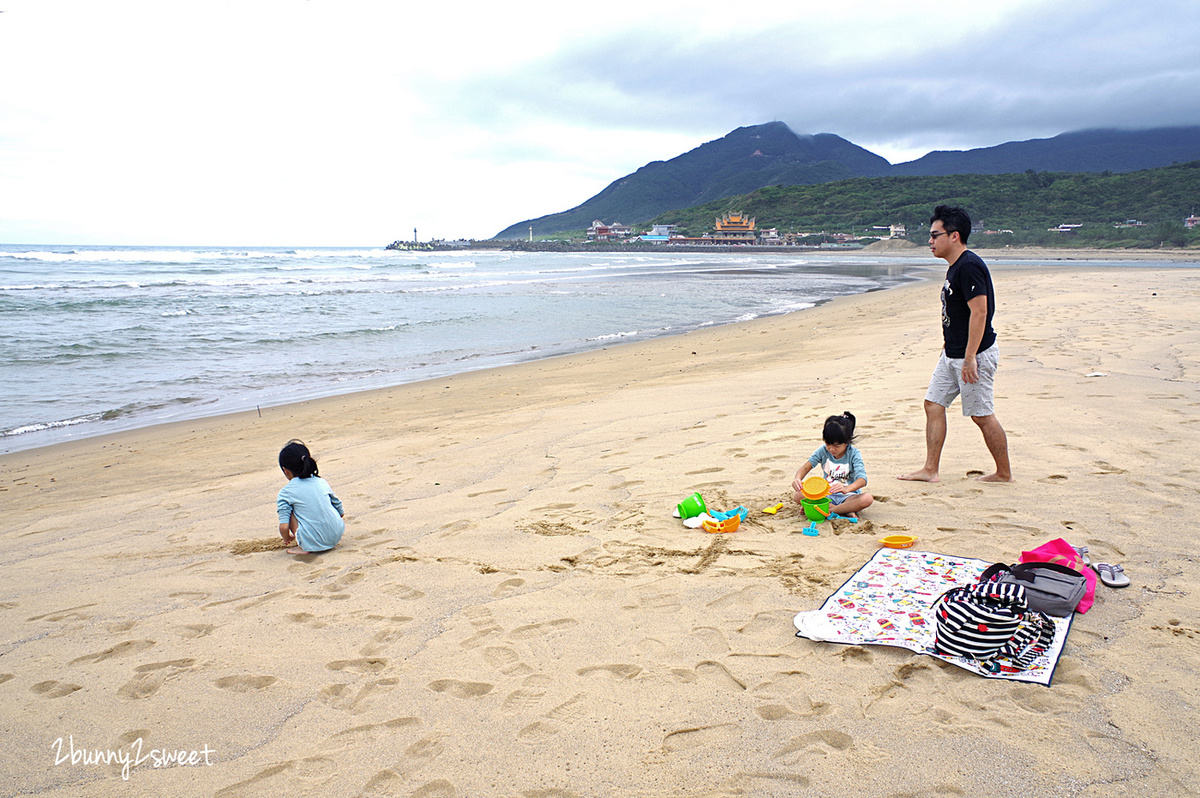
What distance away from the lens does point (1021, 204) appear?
3031 inches

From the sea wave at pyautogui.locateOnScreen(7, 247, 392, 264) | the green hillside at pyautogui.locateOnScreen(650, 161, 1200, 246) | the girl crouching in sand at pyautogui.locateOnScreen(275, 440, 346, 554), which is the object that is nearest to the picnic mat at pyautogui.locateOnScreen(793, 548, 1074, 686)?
the girl crouching in sand at pyautogui.locateOnScreen(275, 440, 346, 554)

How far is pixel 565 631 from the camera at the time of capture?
2957 millimetres

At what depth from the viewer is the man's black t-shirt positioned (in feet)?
14.5

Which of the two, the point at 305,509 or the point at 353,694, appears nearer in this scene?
the point at 353,694

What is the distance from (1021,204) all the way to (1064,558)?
300 feet


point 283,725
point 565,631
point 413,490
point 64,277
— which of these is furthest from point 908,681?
point 64,277

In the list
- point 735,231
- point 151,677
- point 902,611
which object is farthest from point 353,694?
point 735,231

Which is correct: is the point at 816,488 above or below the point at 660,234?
below

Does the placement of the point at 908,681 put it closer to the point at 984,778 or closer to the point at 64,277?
the point at 984,778

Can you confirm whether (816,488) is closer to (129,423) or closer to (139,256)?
(129,423)

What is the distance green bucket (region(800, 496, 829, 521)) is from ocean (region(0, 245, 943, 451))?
8.46 meters

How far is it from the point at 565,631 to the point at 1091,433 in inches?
189

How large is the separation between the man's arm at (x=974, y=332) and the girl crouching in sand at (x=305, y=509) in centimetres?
429

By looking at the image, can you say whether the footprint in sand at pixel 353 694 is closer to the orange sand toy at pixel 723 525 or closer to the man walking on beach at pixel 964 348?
the orange sand toy at pixel 723 525
